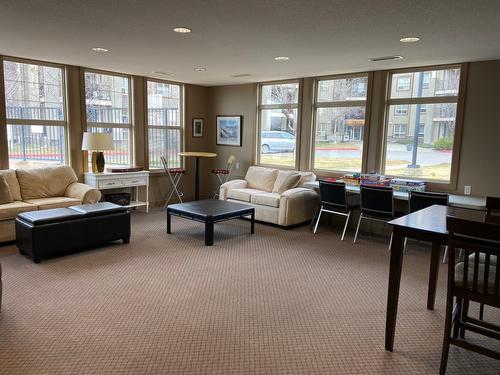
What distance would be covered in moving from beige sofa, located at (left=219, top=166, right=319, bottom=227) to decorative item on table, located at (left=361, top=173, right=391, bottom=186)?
2.84 ft

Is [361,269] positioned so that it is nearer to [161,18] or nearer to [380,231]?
[380,231]

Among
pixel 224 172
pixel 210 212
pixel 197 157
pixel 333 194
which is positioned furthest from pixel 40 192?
pixel 333 194

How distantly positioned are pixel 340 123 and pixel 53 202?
174 inches

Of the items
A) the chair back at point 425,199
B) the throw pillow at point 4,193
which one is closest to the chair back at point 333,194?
the chair back at point 425,199

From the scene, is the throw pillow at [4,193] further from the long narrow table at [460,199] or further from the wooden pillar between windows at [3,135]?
the long narrow table at [460,199]

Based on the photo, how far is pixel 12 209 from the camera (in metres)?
4.55

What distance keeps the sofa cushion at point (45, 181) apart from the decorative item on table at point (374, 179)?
4.30 m

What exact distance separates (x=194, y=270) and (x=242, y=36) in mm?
2433

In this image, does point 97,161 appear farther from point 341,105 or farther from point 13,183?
point 341,105

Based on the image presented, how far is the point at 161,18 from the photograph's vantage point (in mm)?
3270

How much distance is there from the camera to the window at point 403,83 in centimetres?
549

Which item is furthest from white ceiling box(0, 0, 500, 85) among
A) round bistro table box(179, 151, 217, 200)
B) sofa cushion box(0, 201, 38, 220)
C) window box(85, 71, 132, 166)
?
sofa cushion box(0, 201, 38, 220)

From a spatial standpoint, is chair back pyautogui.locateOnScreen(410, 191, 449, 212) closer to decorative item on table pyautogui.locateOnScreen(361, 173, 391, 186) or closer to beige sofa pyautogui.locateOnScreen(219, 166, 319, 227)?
decorative item on table pyautogui.locateOnScreen(361, 173, 391, 186)

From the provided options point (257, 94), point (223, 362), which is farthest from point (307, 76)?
point (223, 362)
